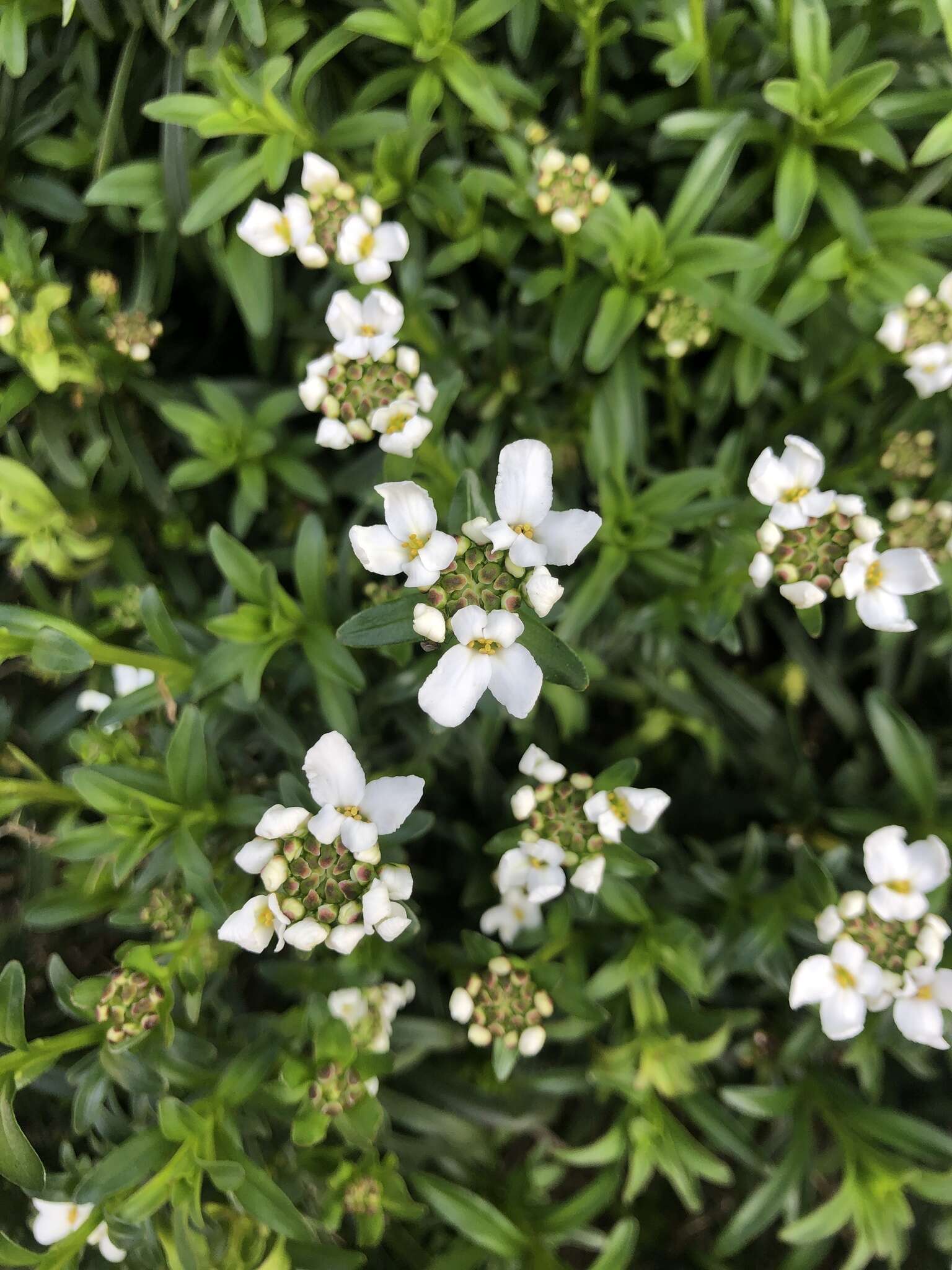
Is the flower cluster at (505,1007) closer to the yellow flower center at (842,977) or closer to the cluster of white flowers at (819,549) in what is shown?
the yellow flower center at (842,977)

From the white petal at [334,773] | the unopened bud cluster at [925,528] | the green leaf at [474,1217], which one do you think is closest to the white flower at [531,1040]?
the green leaf at [474,1217]

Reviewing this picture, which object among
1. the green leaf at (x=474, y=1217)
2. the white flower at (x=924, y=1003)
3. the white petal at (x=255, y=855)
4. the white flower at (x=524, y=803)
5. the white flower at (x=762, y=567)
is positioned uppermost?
the white flower at (x=762, y=567)

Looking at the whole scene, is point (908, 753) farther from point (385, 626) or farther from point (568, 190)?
point (568, 190)

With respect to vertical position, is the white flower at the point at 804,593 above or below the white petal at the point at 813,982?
above

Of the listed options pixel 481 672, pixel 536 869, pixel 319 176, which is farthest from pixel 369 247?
pixel 536 869

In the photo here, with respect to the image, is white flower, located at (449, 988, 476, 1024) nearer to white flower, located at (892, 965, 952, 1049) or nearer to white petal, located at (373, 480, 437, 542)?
white flower, located at (892, 965, 952, 1049)

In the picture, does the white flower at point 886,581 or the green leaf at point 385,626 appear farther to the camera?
the white flower at point 886,581

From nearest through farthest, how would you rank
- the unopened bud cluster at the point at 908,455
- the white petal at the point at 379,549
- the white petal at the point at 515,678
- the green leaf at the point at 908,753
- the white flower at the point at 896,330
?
the white petal at the point at 515,678 < the white petal at the point at 379,549 < the white flower at the point at 896,330 < the green leaf at the point at 908,753 < the unopened bud cluster at the point at 908,455
